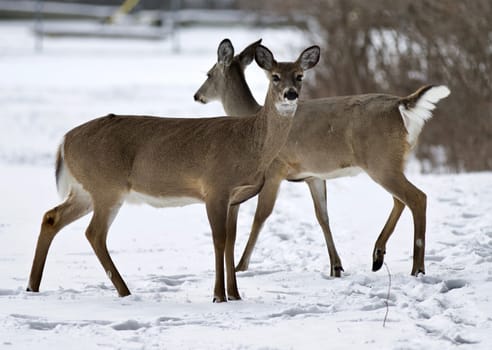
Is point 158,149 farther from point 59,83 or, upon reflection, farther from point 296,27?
point 59,83

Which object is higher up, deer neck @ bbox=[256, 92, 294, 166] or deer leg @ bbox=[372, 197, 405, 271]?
deer neck @ bbox=[256, 92, 294, 166]

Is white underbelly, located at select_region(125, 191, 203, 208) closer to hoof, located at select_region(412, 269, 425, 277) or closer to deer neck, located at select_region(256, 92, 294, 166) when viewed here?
deer neck, located at select_region(256, 92, 294, 166)

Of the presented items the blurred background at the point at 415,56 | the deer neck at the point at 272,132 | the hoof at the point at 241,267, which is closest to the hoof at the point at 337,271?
the hoof at the point at 241,267

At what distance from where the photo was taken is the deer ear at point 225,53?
896 centimetres

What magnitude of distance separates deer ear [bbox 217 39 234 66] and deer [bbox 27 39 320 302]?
1.50 meters

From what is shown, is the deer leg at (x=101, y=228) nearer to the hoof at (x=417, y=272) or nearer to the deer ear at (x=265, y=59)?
the deer ear at (x=265, y=59)

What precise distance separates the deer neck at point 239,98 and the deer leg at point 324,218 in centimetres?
84

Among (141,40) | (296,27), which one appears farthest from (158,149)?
(141,40)

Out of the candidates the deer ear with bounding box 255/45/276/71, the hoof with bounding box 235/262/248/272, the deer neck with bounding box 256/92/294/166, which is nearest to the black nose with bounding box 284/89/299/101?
the deer neck with bounding box 256/92/294/166

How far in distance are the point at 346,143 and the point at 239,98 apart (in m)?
1.25

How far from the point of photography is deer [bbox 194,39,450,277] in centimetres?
797

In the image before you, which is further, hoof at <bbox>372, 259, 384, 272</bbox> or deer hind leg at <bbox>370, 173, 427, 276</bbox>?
hoof at <bbox>372, 259, 384, 272</bbox>

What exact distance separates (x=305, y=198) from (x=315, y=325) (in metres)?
6.27

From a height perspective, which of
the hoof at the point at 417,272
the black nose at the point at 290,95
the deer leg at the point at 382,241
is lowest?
the hoof at the point at 417,272
